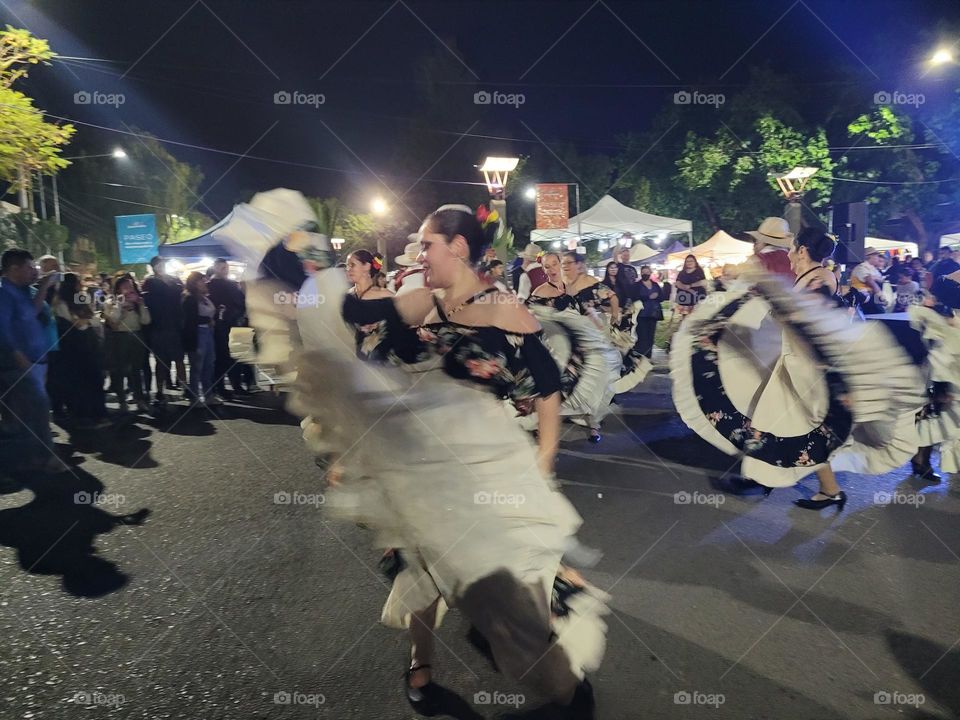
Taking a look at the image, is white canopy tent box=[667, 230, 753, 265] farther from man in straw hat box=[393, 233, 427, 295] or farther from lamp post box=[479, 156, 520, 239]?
man in straw hat box=[393, 233, 427, 295]

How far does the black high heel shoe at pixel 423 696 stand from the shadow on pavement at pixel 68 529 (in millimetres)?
1886

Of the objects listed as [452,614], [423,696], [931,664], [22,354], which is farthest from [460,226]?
[22,354]

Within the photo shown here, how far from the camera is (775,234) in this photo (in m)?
4.13

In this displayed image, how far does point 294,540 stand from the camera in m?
4.00

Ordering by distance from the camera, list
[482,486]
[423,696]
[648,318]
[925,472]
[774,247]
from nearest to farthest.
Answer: [482,486] → [423,696] → [774,247] → [925,472] → [648,318]

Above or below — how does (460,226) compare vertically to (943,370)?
above

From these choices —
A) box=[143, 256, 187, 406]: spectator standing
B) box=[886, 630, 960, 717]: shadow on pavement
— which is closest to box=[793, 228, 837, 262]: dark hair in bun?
box=[886, 630, 960, 717]: shadow on pavement

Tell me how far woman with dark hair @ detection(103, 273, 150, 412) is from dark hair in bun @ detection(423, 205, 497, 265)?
6.71m

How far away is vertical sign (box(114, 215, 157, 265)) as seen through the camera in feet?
41.5

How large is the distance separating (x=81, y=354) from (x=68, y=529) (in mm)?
3489

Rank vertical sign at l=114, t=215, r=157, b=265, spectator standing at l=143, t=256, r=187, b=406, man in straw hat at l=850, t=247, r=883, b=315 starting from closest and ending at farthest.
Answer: spectator standing at l=143, t=256, r=187, b=406 < man in straw hat at l=850, t=247, r=883, b=315 < vertical sign at l=114, t=215, r=157, b=265

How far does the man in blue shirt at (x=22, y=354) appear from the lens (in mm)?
5125

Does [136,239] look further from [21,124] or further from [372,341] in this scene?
[372,341]

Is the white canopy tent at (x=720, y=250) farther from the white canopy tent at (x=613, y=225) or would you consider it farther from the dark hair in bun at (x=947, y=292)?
the dark hair in bun at (x=947, y=292)
